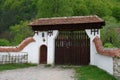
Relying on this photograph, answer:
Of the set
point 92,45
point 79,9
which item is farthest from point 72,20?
point 79,9

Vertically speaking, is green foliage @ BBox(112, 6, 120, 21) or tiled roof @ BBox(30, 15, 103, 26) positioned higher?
tiled roof @ BBox(30, 15, 103, 26)

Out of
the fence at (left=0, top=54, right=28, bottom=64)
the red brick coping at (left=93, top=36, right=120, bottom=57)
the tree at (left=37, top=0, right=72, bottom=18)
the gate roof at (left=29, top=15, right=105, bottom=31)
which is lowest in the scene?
the fence at (left=0, top=54, right=28, bottom=64)

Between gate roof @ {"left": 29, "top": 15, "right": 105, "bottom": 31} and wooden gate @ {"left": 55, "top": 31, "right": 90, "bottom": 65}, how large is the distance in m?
0.63

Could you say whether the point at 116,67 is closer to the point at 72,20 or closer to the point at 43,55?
the point at 72,20

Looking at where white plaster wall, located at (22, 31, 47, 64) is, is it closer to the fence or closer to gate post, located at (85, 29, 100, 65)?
the fence

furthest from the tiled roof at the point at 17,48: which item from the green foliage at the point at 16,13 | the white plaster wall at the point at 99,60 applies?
the green foliage at the point at 16,13

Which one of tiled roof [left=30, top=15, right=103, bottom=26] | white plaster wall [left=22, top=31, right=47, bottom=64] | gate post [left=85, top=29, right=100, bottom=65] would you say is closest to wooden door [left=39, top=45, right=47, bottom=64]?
white plaster wall [left=22, top=31, right=47, bottom=64]

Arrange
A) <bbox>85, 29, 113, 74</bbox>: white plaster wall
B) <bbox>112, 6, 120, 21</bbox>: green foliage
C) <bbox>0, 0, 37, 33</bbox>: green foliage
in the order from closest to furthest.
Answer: <bbox>85, 29, 113, 74</bbox>: white plaster wall
<bbox>112, 6, 120, 21</bbox>: green foliage
<bbox>0, 0, 37, 33</bbox>: green foliage

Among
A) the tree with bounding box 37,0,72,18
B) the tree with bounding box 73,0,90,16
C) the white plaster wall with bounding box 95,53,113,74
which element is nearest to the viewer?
the white plaster wall with bounding box 95,53,113,74

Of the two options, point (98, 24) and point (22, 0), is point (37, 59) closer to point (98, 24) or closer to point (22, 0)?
point (98, 24)

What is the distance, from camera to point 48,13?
39.1 metres

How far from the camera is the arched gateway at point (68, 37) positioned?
68.0 feet

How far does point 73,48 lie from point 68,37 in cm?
93

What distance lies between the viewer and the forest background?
32656mm
